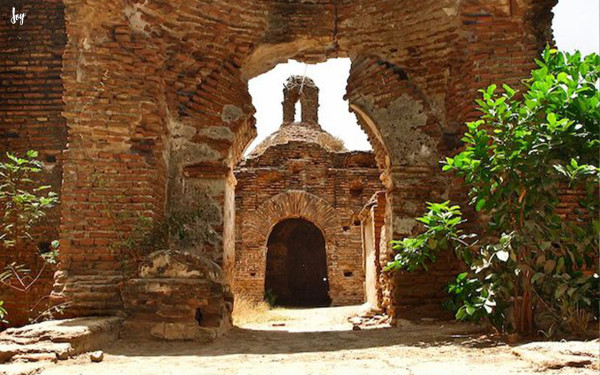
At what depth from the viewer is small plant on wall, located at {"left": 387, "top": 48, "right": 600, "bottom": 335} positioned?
3760 mm

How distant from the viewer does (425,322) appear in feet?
21.1

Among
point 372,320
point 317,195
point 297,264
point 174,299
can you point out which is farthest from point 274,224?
point 174,299

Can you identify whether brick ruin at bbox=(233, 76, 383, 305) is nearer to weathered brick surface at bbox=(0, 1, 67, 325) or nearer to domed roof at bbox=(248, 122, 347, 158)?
domed roof at bbox=(248, 122, 347, 158)

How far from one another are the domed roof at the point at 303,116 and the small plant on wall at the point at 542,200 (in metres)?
14.3

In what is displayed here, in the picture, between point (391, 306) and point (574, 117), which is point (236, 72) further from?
point (574, 117)

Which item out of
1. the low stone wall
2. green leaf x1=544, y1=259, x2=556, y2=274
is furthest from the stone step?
green leaf x1=544, y1=259, x2=556, y2=274

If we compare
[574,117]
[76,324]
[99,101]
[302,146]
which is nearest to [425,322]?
[574,117]

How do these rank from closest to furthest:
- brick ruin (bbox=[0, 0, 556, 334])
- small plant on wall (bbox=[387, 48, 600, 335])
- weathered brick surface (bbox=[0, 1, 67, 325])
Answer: small plant on wall (bbox=[387, 48, 600, 335])
brick ruin (bbox=[0, 0, 556, 334])
weathered brick surface (bbox=[0, 1, 67, 325])

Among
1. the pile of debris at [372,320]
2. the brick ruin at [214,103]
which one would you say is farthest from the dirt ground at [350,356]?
the pile of debris at [372,320]

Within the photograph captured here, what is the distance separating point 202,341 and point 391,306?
2.86 metres

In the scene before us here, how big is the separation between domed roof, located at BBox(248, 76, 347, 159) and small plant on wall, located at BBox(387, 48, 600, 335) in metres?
14.3

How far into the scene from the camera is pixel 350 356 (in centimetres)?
391

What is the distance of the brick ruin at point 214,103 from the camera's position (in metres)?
5.89

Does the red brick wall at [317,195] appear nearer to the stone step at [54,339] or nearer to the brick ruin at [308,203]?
the brick ruin at [308,203]
